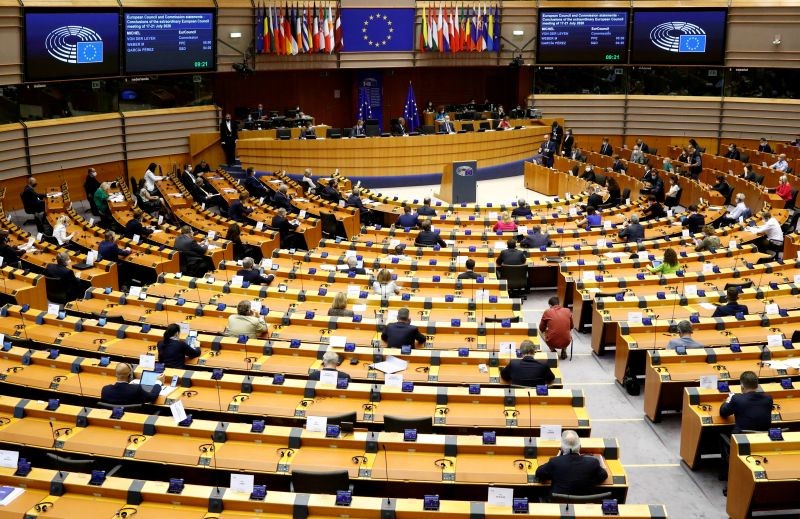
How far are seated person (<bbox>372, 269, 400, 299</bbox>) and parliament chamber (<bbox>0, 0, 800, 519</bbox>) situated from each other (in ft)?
0.33

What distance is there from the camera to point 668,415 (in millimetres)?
11977

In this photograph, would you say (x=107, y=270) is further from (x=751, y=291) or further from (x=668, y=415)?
(x=751, y=291)

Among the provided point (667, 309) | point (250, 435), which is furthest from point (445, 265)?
point (250, 435)

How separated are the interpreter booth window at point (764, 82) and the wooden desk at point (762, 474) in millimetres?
25294

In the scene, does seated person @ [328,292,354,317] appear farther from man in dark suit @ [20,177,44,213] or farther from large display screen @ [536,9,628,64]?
large display screen @ [536,9,628,64]

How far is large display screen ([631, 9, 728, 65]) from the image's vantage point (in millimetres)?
30812

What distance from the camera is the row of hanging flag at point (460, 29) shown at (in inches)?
1209

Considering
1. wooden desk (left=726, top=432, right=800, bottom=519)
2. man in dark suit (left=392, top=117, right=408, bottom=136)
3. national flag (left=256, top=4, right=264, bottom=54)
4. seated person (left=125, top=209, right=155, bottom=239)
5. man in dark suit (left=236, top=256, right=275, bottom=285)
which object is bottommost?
wooden desk (left=726, top=432, right=800, bottom=519)

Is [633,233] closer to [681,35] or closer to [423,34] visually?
[423,34]

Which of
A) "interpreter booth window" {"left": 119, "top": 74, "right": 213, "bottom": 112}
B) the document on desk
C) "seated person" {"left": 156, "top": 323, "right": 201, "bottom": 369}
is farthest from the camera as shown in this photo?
"interpreter booth window" {"left": 119, "top": 74, "right": 213, "bottom": 112}

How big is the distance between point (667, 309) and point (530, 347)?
160 inches

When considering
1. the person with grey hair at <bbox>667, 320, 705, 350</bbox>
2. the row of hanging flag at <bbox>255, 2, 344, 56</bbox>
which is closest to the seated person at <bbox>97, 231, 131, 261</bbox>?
the person with grey hair at <bbox>667, 320, 705, 350</bbox>

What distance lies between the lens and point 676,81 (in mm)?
32500

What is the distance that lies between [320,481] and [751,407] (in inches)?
197
